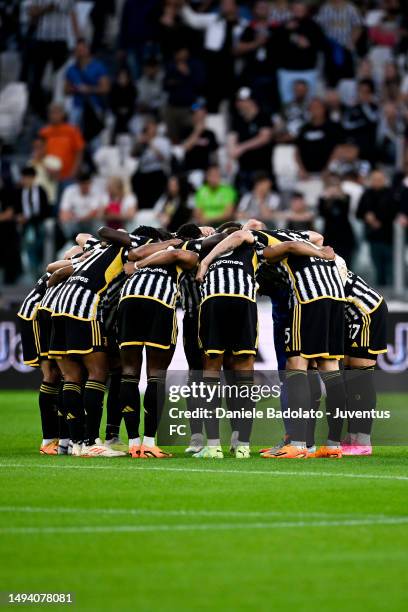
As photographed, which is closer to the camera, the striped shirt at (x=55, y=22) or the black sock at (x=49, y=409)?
the black sock at (x=49, y=409)

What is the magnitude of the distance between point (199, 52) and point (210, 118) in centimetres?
132

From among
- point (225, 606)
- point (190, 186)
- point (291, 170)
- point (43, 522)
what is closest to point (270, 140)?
point (291, 170)

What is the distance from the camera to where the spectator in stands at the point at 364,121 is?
24156 mm

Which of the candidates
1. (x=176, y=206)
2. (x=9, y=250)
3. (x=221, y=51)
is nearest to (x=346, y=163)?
(x=176, y=206)

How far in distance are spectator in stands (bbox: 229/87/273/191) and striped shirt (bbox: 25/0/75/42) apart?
4.01 m

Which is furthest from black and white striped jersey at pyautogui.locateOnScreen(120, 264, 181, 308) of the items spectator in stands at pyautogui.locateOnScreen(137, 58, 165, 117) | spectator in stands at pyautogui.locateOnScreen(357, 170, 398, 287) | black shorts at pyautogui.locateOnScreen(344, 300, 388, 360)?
spectator in stands at pyautogui.locateOnScreen(137, 58, 165, 117)

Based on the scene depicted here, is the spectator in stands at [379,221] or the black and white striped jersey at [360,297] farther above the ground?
the spectator in stands at [379,221]

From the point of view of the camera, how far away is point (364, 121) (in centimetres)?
2427

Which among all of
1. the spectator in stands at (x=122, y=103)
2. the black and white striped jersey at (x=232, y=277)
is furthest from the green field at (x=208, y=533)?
the spectator in stands at (x=122, y=103)

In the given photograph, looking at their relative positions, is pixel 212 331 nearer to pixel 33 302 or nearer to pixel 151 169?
pixel 33 302

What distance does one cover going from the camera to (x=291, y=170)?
944 inches

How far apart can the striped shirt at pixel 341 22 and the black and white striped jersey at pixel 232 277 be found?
13.3m

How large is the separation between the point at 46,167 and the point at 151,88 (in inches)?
104

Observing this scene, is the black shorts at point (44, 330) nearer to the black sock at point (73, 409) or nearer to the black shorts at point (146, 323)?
the black sock at point (73, 409)
